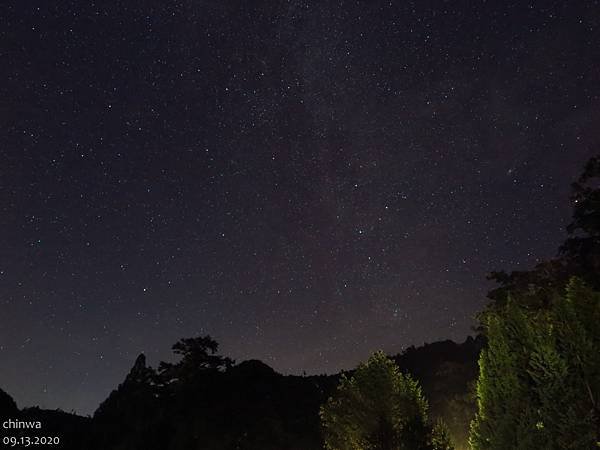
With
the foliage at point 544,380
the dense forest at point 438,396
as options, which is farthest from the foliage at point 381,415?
the foliage at point 544,380

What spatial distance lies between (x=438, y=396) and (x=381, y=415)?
97.7 ft

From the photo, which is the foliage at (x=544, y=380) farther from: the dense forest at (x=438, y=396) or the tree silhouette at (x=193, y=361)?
the tree silhouette at (x=193, y=361)

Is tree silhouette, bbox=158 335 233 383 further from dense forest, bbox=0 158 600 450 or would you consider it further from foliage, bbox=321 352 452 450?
foliage, bbox=321 352 452 450

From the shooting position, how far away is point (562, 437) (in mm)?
13898

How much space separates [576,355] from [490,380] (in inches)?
117

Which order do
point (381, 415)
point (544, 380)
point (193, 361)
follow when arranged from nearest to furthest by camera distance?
point (544, 380) < point (381, 415) < point (193, 361)

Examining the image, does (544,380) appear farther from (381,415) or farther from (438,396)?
(438,396)

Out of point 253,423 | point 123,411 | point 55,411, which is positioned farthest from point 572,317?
point 55,411

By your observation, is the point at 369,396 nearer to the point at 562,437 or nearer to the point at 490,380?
the point at 490,380

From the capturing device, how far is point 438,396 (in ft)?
162

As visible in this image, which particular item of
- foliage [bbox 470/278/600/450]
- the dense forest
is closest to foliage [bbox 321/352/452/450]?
the dense forest

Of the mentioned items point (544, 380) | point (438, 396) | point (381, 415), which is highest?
point (438, 396)

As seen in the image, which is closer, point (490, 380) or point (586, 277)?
point (490, 380)

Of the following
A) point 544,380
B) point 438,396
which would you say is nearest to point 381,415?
point 544,380
